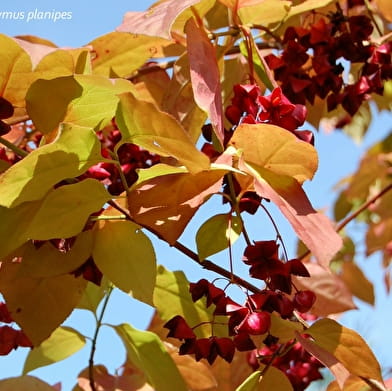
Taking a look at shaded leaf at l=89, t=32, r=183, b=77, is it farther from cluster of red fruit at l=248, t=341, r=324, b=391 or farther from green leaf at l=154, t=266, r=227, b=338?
cluster of red fruit at l=248, t=341, r=324, b=391

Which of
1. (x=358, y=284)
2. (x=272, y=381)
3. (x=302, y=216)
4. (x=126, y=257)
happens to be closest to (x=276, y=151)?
(x=302, y=216)

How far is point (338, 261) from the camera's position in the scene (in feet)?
7.68

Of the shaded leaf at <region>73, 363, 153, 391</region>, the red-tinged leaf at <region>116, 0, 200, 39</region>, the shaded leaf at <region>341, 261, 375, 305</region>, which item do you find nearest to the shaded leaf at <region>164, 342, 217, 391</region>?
the shaded leaf at <region>73, 363, 153, 391</region>

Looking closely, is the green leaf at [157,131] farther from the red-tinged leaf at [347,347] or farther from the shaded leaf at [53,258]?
the red-tinged leaf at [347,347]

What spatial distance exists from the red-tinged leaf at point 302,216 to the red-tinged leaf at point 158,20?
16 centimetres

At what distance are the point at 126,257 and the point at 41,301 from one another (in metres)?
0.15

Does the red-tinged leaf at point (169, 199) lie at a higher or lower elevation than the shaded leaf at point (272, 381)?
higher

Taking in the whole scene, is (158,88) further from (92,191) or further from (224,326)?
(92,191)

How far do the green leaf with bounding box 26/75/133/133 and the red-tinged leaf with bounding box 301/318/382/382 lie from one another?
0.31 m

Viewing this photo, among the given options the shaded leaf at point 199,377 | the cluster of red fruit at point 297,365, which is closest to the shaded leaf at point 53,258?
the shaded leaf at point 199,377

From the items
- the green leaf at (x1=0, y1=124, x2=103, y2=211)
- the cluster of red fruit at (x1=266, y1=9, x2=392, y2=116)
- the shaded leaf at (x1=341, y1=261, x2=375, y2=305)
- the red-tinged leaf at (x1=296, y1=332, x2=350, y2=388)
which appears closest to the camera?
the green leaf at (x1=0, y1=124, x2=103, y2=211)

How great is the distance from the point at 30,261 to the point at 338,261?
166 cm

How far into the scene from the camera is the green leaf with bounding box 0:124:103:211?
0.63 meters

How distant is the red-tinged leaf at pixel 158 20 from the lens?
0.71 meters
